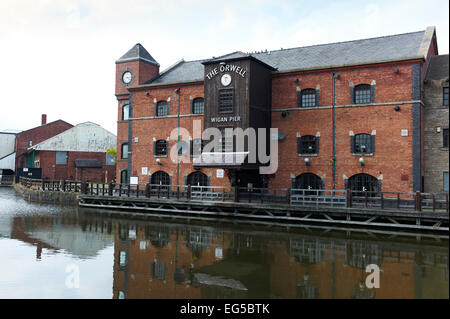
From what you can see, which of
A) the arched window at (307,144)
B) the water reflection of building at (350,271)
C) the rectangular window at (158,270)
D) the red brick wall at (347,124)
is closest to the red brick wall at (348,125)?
the red brick wall at (347,124)

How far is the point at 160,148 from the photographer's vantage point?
27.2 m

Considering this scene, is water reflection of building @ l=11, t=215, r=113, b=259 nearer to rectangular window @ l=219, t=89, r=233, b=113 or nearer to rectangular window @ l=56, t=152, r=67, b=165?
rectangular window @ l=219, t=89, r=233, b=113

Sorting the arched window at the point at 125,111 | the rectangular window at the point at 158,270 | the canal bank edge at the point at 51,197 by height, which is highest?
the arched window at the point at 125,111

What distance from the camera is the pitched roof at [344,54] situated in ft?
70.0

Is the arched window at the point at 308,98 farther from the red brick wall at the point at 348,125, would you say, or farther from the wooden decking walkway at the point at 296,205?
the wooden decking walkway at the point at 296,205

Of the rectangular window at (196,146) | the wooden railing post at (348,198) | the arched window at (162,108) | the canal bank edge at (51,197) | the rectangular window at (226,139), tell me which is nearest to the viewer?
the wooden railing post at (348,198)

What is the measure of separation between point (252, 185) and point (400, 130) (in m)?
8.44

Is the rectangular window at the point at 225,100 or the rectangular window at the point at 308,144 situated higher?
the rectangular window at the point at 225,100

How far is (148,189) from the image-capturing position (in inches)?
958

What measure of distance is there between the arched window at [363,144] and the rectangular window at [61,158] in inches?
1407

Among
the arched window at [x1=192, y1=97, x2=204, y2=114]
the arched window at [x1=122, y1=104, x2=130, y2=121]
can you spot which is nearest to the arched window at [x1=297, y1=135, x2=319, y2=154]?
the arched window at [x1=192, y1=97, x2=204, y2=114]

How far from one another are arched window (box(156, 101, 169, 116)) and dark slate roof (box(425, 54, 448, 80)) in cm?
1596

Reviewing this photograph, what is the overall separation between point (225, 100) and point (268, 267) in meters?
12.9

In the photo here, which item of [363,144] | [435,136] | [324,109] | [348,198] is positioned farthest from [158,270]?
[435,136]
